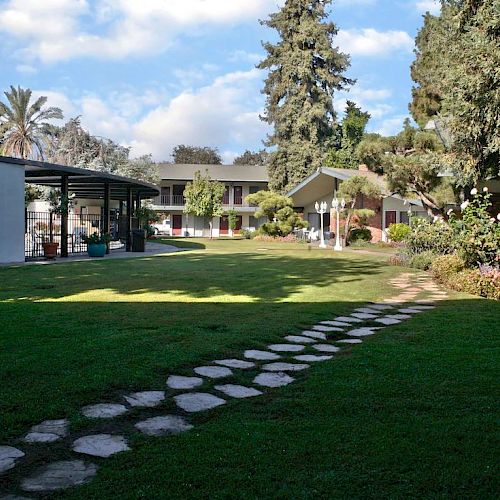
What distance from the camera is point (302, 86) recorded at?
46562mm

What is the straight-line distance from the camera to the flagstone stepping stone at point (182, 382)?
4.49 m

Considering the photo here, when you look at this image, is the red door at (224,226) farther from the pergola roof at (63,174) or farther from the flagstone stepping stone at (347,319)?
the flagstone stepping stone at (347,319)

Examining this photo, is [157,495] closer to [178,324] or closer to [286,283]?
[178,324]

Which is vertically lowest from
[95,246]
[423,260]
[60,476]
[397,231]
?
[60,476]

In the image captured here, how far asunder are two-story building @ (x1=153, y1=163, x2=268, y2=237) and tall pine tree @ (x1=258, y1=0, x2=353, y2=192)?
21.8ft

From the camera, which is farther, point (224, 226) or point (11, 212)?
point (224, 226)

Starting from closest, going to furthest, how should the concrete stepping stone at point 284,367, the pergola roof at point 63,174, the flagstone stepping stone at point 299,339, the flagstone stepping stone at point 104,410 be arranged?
the flagstone stepping stone at point 104,410 → the concrete stepping stone at point 284,367 → the flagstone stepping stone at point 299,339 → the pergola roof at point 63,174

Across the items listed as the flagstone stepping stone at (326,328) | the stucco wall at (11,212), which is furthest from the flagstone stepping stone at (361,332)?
the stucco wall at (11,212)

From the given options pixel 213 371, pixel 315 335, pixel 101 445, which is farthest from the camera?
pixel 315 335

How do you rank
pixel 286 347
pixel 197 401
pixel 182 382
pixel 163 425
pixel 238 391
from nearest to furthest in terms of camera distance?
pixel 163 425, pixel 197 401, pixel 238 391, pixel 182 382, pixel 286 347

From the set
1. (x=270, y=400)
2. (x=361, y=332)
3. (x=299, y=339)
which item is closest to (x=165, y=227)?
(x=361, y=332)

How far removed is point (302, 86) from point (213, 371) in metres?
44.3

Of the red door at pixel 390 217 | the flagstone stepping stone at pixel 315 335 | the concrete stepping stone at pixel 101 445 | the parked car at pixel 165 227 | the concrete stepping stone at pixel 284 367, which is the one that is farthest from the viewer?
the parked car at pixel 165 227

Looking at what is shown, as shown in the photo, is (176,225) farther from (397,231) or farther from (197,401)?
(197,401)
